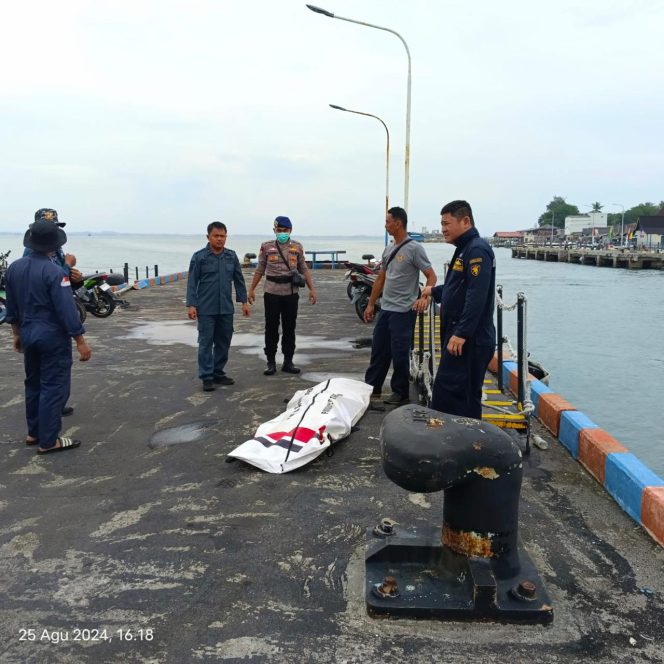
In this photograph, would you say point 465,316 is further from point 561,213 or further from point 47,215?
point 561,213

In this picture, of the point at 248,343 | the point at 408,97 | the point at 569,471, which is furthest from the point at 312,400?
the point at 408,97

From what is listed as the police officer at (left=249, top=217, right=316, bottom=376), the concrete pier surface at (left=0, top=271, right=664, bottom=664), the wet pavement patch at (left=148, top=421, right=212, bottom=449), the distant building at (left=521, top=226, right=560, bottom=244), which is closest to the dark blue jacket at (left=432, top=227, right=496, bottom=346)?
the concrete pier surface at (left=0, top=271, right=664, bottom=664)

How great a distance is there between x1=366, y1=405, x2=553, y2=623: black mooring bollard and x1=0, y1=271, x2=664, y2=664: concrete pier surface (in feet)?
0.28

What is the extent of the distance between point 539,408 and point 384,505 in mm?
2427

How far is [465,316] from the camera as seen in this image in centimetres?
367

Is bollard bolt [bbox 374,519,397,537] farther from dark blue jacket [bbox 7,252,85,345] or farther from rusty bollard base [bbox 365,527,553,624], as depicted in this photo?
dark blue jacket [bbox 7,252,85,345]

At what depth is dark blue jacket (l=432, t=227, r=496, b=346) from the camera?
3658mm

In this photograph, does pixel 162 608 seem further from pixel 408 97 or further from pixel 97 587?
pixel 408 97

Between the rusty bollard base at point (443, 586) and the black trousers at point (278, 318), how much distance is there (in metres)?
4.42

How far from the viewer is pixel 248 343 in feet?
31.2

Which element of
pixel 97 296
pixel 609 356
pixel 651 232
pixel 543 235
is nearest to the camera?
pixel 97 296

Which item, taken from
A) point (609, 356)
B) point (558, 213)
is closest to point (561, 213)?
point (558, 213)

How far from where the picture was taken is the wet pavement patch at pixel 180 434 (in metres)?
4.82

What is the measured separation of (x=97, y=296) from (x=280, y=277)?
23.4ft
